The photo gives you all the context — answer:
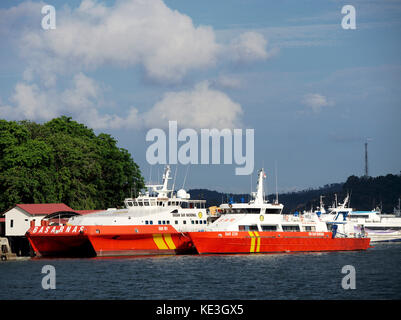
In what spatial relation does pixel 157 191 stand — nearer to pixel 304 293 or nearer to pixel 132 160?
pixel 132 160

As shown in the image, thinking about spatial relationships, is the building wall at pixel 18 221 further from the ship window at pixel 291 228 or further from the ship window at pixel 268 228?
the ship window at pixel 291 228

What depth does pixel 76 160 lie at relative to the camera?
3083 inches

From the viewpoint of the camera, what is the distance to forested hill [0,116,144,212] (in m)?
71.9

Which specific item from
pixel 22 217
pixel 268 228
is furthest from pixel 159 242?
pixel 22 217

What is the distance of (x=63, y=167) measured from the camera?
3078 inches

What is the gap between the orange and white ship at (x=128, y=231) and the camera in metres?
62.0

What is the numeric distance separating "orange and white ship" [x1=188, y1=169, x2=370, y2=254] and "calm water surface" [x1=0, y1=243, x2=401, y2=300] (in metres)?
1.92

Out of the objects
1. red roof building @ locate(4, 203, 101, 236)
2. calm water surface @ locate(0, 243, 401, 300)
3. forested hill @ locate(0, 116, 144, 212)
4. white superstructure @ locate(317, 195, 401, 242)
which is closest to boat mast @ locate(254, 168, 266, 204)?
calm water surface @ locate(0, 243, 401, 300)

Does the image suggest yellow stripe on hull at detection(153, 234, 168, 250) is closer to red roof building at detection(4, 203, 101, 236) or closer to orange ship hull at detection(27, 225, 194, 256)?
orange ship hull at detection(27, 225, 194, 256)

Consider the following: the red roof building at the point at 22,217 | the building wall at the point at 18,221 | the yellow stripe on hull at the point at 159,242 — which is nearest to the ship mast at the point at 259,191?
the yellow stripe on hull at the point at 159,242

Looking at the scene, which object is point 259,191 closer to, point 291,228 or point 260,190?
point 260,190

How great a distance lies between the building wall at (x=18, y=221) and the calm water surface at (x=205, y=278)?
767 cm

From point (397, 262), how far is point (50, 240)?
3180 cm
